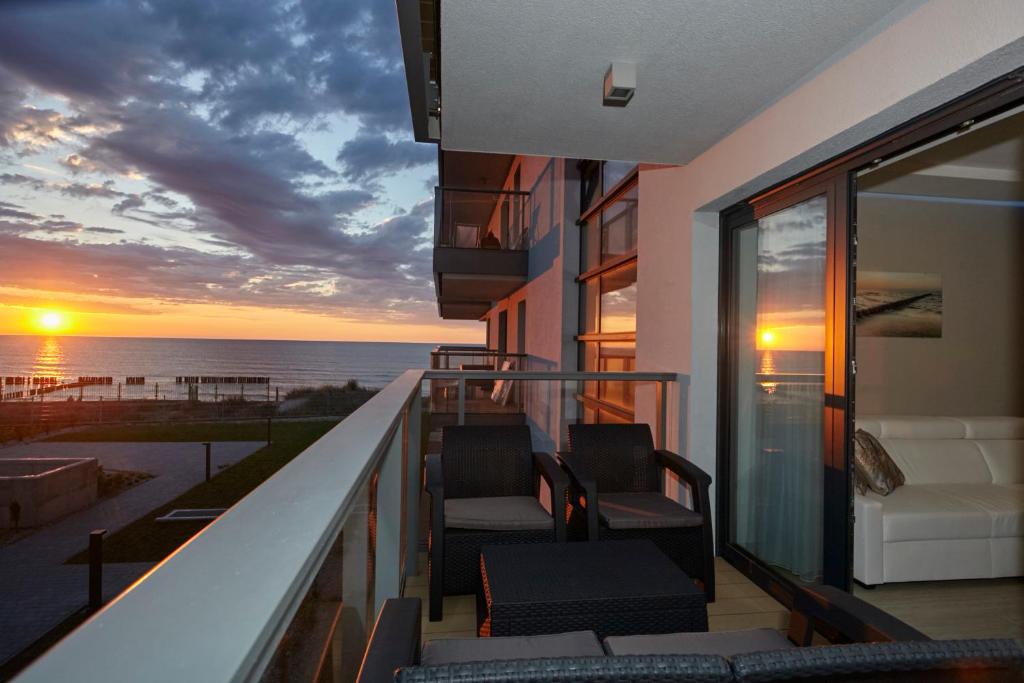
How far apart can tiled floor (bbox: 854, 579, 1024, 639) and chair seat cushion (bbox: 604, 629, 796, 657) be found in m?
1.97

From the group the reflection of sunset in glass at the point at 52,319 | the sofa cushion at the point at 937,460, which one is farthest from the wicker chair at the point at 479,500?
the reflection of sunset in glass at the point at 52,319

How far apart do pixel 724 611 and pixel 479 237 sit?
294 inches

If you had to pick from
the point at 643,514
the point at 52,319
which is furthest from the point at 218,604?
the point at 52,319

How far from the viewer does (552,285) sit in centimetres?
777

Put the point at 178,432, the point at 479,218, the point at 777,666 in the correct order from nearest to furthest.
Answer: the point at 777,666, the point at 479,218, the point at 178,432

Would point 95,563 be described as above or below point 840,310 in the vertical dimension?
below

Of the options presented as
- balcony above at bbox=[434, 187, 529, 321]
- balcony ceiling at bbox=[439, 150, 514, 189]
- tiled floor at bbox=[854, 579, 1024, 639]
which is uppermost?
balcony ceiling at bbox=[439, 150, 514, 189]

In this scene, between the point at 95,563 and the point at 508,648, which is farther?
the point at 95,563

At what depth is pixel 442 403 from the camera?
557 centimetres

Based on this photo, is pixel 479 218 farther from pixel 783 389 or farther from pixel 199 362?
pixel 199 362

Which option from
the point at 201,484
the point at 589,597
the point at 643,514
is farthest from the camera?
the point at 201,484

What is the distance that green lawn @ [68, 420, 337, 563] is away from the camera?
15.6 meters

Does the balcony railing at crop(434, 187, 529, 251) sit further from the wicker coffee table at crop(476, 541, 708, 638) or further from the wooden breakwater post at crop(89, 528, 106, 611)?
the wicker coffee table at crop(476, 541, 708, 638)

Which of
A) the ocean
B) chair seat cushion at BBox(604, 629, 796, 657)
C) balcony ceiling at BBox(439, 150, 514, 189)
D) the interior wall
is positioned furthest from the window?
the ocean
